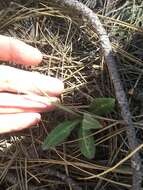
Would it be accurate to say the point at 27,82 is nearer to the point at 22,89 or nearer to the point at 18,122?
the point at 22,89

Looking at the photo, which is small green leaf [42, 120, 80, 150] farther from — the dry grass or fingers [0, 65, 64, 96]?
fingers [0, 65, 64, 96]

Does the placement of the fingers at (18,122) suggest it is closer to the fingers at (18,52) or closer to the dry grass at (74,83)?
the dry grass at (74,83)

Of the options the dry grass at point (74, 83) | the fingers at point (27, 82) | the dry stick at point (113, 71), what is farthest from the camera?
the fingers at point (27, 82)

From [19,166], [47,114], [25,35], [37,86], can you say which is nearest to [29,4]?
[25,35]

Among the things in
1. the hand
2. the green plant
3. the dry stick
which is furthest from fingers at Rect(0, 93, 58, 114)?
the dry stick

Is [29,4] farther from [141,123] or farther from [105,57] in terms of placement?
[141,123]

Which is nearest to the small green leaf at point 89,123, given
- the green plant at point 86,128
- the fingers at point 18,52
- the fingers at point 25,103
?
the green plant at point 86,128
